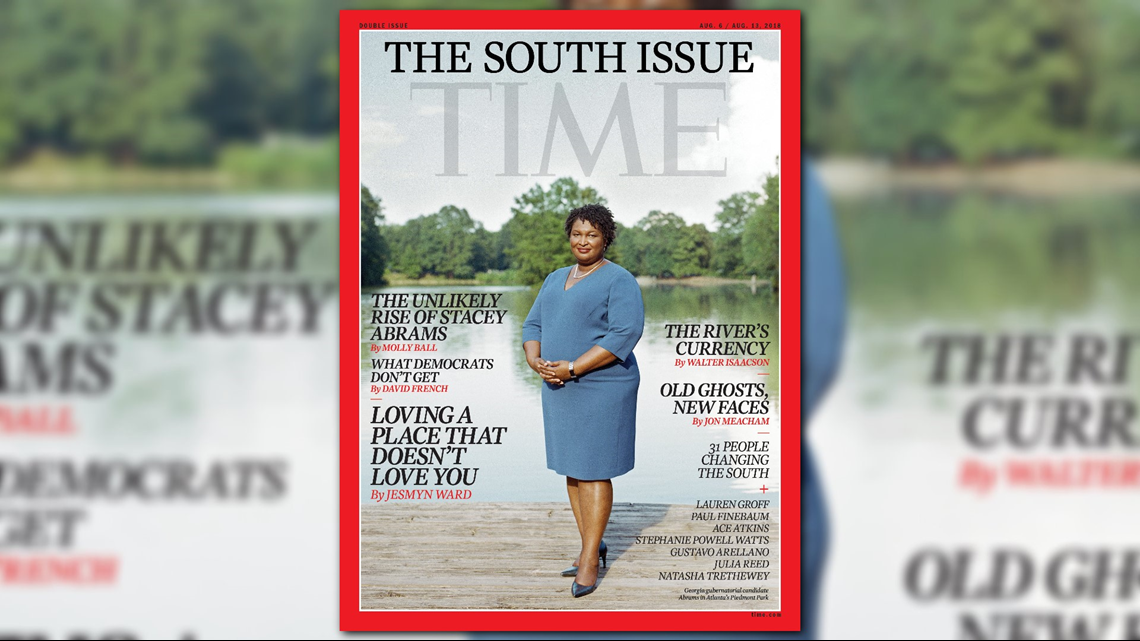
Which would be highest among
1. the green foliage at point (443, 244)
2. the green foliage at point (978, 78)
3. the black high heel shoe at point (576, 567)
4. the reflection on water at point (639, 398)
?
the green foliage at point (978, 78)

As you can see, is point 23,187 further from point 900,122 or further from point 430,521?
point 900,122

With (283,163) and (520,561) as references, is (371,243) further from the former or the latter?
(520,561)

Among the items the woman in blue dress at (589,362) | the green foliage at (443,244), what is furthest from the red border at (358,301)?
the woman in blue dress at (589,362)

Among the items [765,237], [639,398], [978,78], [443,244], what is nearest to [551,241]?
[443,244]

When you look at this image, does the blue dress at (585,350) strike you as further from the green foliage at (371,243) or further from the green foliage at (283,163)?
the green foliage at (283,163)

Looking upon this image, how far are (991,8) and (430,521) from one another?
2416 mm

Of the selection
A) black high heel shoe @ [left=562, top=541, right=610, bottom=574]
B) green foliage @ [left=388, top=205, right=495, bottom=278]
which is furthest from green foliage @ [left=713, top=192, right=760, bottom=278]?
black high heel shoe @ [left=562, top=541, right=610, bottom=574]

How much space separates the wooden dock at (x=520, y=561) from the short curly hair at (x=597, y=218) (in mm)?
848

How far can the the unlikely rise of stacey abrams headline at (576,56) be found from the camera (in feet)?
10.4

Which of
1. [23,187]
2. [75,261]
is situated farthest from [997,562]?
[23,187]

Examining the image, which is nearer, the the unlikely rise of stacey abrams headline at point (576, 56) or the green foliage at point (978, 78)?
the the unlikely rise of stacey abrams headline at point (576, 56)

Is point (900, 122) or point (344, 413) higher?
point (900, 122)

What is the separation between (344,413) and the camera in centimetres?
321

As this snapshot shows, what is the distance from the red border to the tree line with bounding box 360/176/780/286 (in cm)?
6
